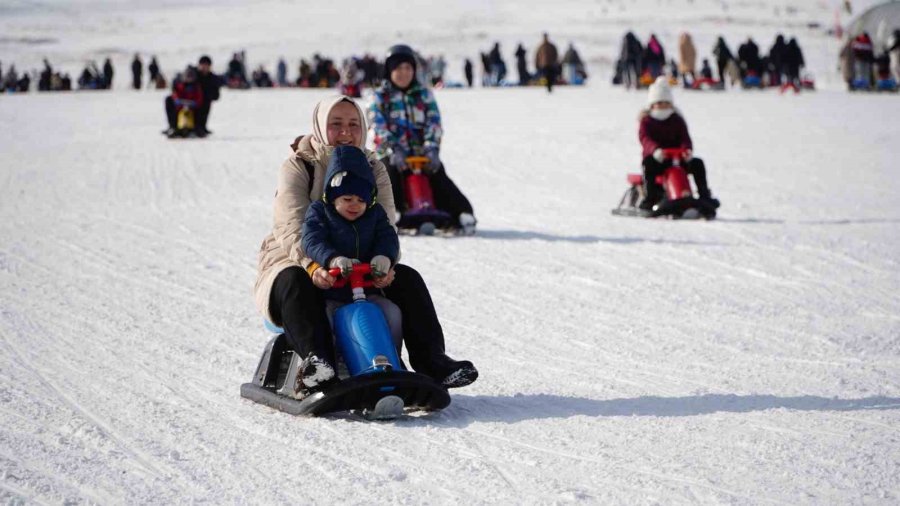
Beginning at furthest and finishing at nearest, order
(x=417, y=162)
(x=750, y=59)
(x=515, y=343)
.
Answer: (x=750, y=59)
(x=417, y=162)
(x=515, y=343)

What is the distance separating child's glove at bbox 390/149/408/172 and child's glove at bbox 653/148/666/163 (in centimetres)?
251

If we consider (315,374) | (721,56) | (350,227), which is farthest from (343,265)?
(721,56)

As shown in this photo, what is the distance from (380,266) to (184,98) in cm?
1641

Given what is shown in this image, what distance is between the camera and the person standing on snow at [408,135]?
10.1 m

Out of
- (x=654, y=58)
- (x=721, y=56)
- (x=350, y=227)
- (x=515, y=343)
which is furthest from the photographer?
(x=721, y=56)

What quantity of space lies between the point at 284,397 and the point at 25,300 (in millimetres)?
3307

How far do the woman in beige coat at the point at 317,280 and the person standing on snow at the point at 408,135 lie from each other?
16.3ft

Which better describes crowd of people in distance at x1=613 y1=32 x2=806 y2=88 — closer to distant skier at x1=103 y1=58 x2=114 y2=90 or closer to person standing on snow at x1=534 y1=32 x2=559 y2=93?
person standing on snow at x1=534 y1=32 x2=559 y2=93

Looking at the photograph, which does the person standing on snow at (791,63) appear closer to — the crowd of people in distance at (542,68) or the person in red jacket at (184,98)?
the crowd of people in distance at (542,68)

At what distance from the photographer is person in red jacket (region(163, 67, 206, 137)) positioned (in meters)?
20.1

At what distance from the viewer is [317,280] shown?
455cm

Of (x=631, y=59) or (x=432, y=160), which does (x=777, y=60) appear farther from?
(x=432, y=160)

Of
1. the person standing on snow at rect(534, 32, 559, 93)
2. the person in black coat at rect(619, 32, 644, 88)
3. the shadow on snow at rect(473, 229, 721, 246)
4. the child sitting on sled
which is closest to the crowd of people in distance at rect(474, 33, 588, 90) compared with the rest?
the person standing on snow at rect(534, 32, 559, 93)

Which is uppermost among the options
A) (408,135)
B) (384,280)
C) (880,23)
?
(880,23)
